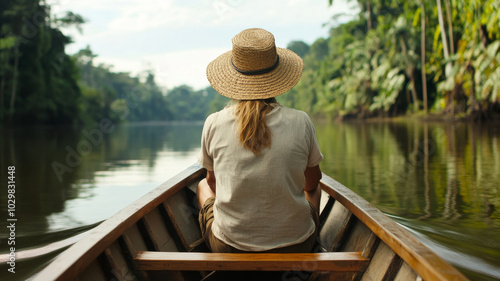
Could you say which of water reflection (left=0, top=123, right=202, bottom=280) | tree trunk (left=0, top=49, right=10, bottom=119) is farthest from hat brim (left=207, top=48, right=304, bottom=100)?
tree trunk (left=0, top=49, right=10, bottom=119)

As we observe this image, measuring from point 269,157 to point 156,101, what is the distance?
281 feet

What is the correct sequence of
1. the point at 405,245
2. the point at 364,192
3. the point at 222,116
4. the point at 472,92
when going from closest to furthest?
the point at 405,245 < the point at 222,116 < the point at 364,192 < the point at 472,92

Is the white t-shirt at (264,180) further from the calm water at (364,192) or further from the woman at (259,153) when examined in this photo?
the calm water at (364,192)

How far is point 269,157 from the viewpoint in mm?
1799

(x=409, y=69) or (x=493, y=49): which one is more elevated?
(x=409, y=69)

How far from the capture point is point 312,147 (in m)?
1.95

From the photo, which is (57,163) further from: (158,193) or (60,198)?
(158,193)

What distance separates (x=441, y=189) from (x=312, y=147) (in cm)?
393

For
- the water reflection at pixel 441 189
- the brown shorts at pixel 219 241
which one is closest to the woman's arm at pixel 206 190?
the brown shorts at pixel 219 241

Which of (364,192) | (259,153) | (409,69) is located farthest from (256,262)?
(409,69)

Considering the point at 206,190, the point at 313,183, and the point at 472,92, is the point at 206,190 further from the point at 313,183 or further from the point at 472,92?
the point at 472,92

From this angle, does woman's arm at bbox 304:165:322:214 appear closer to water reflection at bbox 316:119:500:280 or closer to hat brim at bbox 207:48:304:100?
hat brim at bbox 207:48:304:100

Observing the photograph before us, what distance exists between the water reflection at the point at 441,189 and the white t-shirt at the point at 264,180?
1.59m

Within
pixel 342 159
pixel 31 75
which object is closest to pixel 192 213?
pixel 342 159
